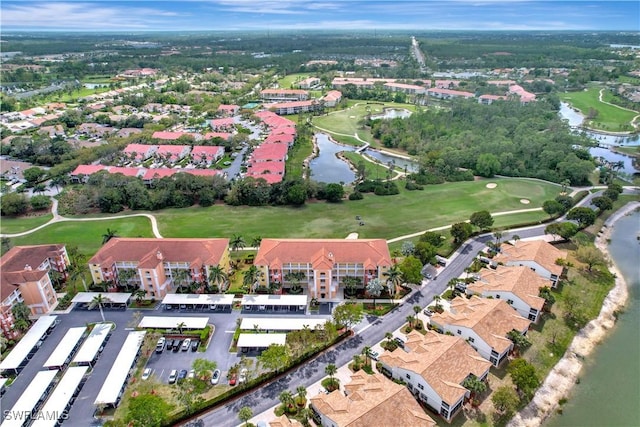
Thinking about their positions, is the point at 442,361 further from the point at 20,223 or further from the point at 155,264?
the point at 20,223

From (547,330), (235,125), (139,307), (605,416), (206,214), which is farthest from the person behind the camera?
(235,125)

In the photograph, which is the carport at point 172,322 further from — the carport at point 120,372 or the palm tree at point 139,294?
the palm tree at point 139,294

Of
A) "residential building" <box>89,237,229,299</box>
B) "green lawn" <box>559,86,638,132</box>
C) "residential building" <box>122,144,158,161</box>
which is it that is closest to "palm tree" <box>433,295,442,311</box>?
"residential building" <box>89,237,229,299</box>

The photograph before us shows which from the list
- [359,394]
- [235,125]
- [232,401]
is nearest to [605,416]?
[359,394]

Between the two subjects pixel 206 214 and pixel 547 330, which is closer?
pixel 547 330

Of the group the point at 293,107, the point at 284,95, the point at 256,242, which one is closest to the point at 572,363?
the point at 256,242

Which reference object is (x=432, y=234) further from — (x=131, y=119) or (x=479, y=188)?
(x=131, y=119)
